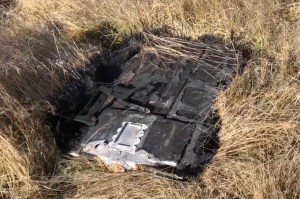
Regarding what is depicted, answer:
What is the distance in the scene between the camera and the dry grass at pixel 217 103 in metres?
2.72

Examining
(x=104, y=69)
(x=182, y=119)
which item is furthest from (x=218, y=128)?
(x=104, y=69)

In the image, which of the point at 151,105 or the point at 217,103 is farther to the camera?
the point at 151,105

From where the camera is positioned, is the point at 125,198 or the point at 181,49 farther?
the point at 181,49

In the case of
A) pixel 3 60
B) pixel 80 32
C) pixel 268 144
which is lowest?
pixel 268 144

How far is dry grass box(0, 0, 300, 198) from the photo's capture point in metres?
2.72

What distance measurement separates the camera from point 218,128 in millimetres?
3072

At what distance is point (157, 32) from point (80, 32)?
75 centimetres

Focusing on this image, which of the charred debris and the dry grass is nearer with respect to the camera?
the dry grass

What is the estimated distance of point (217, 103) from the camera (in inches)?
125

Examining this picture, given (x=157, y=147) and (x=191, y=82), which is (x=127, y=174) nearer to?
(x=157, y=147)

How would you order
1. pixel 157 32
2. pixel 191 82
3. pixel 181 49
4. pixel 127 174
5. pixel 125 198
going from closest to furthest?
1. pixel 125 198
2. pixel 127 174
3. pixel 191 82
4. pixel 181 49
5. pixel 157 32

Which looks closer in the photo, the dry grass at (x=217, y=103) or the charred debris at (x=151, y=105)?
the dry grass at (x=217, y=103)

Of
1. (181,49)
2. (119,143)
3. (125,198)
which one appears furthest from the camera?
(181,49)

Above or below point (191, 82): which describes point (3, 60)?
above
